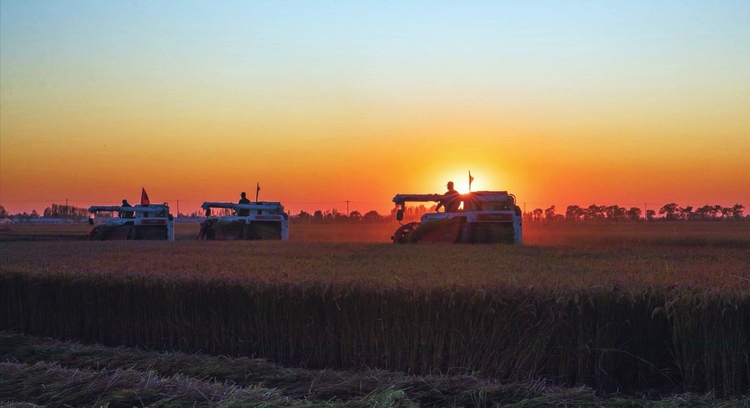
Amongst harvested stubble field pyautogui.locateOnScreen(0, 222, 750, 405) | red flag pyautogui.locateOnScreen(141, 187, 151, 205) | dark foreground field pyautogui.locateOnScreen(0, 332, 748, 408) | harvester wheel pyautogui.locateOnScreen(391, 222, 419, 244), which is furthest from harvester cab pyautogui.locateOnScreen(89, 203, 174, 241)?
dark foreground field pyautogui.locateOnScreen(0, 332, 748, 408)

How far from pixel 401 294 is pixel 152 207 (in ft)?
78.8

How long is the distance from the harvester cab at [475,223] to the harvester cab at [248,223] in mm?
6868

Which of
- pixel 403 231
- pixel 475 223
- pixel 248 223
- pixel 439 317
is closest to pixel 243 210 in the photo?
pixel 248 223

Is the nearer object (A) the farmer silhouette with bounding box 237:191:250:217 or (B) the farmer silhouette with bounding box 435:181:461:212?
(B) the farmer silhouette with bounding box 435:181:461:212

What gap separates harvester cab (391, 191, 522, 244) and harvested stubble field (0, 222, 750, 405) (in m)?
10.1

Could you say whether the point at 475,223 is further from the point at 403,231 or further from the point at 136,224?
the point at 136,224

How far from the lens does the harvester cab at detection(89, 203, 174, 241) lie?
91.7 feet

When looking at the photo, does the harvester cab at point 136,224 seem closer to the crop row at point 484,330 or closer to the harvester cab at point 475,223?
the harvester cab at point 475,223

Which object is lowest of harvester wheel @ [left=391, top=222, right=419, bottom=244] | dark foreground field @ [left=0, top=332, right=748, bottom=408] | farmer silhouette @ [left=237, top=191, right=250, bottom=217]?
dark foreground field @ [left=0, top=332, right=748, bottom=408]

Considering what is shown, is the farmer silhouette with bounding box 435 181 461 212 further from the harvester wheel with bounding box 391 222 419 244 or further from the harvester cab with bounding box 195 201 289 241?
the harvester cab with bounding box 195 201 289 241

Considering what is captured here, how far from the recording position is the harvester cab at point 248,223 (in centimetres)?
2661

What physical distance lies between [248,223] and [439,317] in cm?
2037

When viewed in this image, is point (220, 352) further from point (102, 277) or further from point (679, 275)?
point (679, 275)

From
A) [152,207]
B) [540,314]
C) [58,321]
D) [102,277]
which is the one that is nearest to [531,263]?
[540,314]
